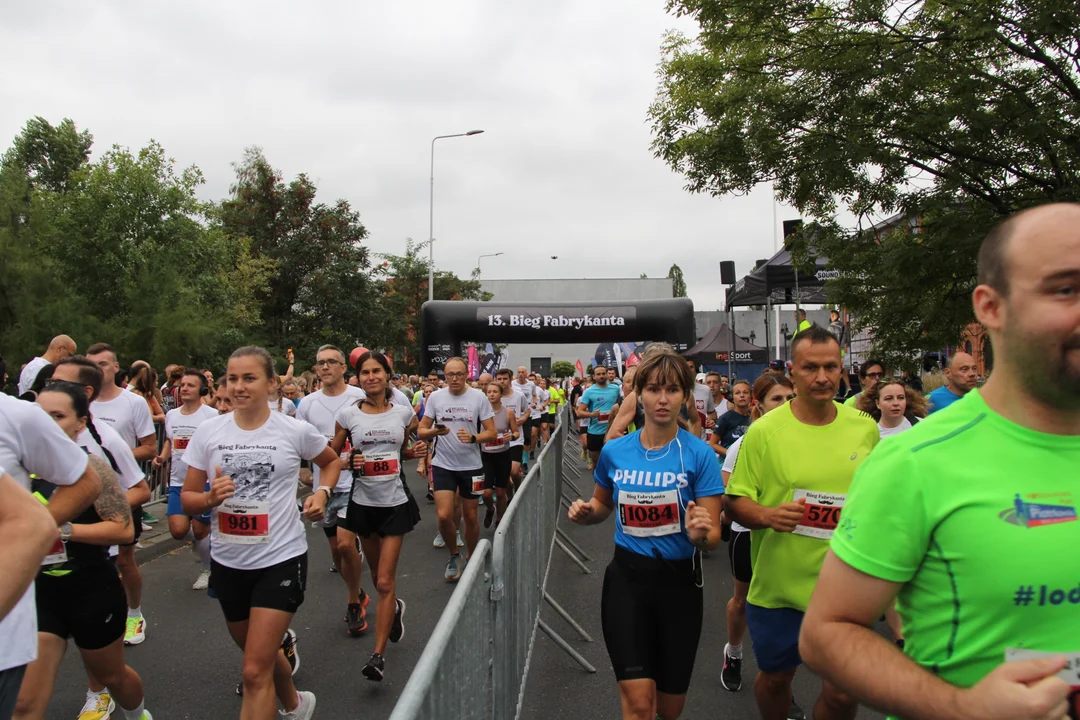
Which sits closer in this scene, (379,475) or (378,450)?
(379,475)

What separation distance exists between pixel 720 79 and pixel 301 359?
29.0 m

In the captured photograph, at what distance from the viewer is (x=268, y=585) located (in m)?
3.75

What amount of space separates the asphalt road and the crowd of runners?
239 mm

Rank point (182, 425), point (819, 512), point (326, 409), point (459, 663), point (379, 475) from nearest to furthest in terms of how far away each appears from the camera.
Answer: point (459, 663), point (819, 512), point (379, 475), point (326, 409), point (182, 425)

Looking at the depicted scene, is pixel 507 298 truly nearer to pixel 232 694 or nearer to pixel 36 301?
pixel 36 301

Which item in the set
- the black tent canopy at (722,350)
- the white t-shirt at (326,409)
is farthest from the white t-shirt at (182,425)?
the black tent canopy at (722,350)

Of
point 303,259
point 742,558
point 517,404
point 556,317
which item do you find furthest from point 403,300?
point 742,558

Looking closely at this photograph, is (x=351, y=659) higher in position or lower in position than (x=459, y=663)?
lower

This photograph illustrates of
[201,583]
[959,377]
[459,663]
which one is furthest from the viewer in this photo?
[201,583]

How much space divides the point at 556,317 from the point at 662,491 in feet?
50.1

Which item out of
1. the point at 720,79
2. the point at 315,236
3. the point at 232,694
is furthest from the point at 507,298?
the point at 232,694

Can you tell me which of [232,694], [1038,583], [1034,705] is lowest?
[232,694]

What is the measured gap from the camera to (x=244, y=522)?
3.84m

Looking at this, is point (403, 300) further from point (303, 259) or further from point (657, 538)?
point (657, 538)
